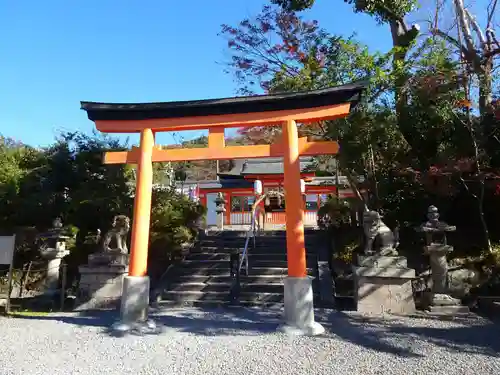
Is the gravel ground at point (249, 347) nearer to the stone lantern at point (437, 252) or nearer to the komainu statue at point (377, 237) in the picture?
the stone lantern at point (437, 252)

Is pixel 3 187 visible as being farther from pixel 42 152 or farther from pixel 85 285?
pixel 85 285

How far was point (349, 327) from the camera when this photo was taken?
609 centimetres

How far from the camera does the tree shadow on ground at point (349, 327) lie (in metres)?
5.06

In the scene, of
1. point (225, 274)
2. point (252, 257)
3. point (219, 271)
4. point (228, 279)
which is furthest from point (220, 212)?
point (228, 279)

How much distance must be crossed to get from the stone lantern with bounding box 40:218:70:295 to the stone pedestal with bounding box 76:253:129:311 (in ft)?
3.55

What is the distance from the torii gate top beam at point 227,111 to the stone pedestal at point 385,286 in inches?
121

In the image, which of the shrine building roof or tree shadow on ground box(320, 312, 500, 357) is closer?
tree shadow on ground box(320, 312, 500, 357)

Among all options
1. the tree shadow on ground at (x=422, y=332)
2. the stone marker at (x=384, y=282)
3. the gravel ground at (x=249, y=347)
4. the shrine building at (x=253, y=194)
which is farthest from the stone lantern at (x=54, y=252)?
the shrine building at (x=253, y=194)

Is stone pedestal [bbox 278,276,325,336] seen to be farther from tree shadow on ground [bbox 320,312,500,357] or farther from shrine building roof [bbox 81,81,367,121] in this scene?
shrine building roof [bbox 81,81,367,121]

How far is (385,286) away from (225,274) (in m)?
3.87

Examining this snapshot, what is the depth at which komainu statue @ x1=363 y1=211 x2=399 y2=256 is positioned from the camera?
295 inches

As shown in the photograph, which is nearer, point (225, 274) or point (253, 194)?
point (225, 274)

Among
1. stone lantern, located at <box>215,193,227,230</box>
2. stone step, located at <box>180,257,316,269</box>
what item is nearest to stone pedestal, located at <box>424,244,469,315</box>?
stone step, located at <box>180,257,316,269</box>

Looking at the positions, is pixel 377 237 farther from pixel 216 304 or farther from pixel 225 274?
pixel 225 274
